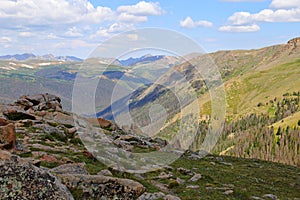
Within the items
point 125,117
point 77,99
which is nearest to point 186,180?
point 125,117

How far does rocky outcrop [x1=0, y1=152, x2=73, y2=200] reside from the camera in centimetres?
1384

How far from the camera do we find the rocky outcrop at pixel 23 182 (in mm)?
13836

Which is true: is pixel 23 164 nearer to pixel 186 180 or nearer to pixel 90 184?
pixel 90 184

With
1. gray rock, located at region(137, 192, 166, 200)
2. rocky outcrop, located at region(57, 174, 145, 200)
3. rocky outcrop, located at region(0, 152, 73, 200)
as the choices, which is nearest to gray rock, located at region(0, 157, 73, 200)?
rocky outcrop, located at region(0, 152, 73, 200)

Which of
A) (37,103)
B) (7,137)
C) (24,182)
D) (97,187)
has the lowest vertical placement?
(97,187)

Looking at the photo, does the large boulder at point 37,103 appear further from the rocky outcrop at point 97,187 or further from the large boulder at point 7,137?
the rocky outcrop at point 97,187

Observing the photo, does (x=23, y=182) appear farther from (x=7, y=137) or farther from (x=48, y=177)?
(x=7, y=137)

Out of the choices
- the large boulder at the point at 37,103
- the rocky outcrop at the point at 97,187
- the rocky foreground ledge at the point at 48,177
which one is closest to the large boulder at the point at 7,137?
the rocky foreground ledge at the point at 48,177

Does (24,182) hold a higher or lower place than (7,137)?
higher

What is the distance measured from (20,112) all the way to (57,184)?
134 ft

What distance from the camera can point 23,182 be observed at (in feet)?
46.7

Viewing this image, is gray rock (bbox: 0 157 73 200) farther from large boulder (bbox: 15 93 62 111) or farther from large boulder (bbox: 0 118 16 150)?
large boulder (bbox: 15 93 62 111)

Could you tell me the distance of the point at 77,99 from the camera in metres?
30.8

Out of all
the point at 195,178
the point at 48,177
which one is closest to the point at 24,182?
the point at 48,177
